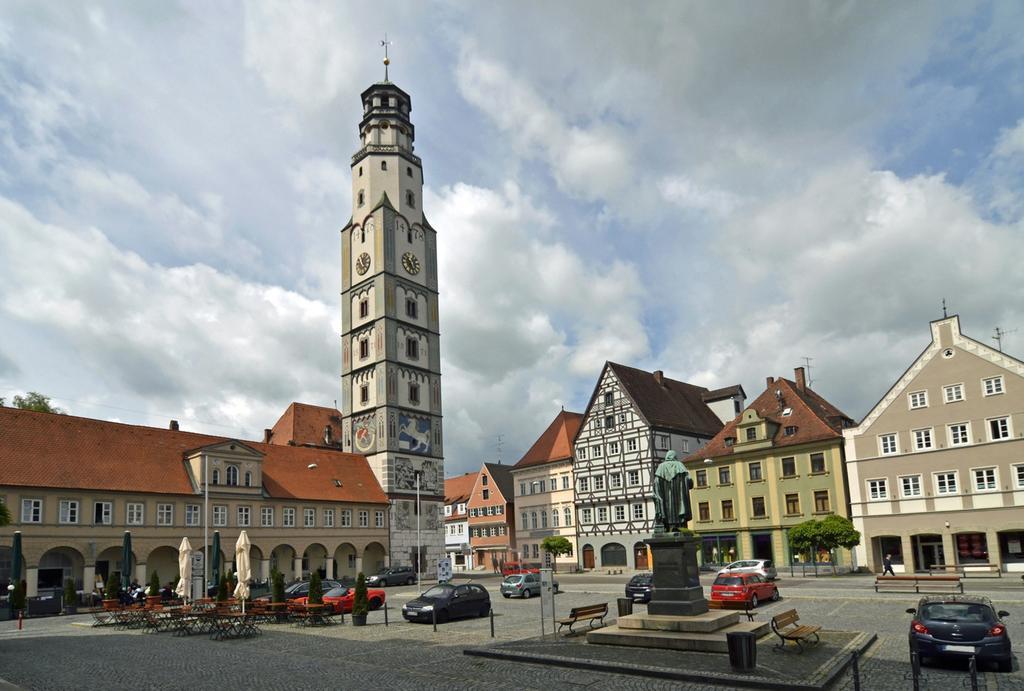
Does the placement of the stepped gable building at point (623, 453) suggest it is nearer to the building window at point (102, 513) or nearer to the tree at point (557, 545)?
the tree at point (557, 545)

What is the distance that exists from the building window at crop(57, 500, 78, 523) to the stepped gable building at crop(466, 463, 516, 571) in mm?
43373

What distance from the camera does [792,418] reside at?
5400 centimetres

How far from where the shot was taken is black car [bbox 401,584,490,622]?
2638 centimetres

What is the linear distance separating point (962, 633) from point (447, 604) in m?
16.1

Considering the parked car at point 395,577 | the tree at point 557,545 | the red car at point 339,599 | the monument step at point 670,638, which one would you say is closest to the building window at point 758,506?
the tree at point 557,545

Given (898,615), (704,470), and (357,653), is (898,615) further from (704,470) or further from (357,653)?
(704,470)

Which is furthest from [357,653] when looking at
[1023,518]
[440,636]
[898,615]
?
[1023,518]

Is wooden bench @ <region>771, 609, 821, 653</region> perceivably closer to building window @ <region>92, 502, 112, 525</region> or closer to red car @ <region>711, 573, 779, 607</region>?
red car @ <region>711, 573, 779, 607</region>

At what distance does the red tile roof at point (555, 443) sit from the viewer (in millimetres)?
68750

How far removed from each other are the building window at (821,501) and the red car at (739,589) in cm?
2333

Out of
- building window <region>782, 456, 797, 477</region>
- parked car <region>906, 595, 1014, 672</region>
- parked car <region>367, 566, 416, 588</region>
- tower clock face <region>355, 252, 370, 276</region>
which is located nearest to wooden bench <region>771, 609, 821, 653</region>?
parked car <region>906, 595, 1014, 672</region>

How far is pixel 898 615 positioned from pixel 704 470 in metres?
33.9

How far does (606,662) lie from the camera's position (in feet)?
51.5

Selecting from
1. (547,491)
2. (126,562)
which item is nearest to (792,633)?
(126,562)
